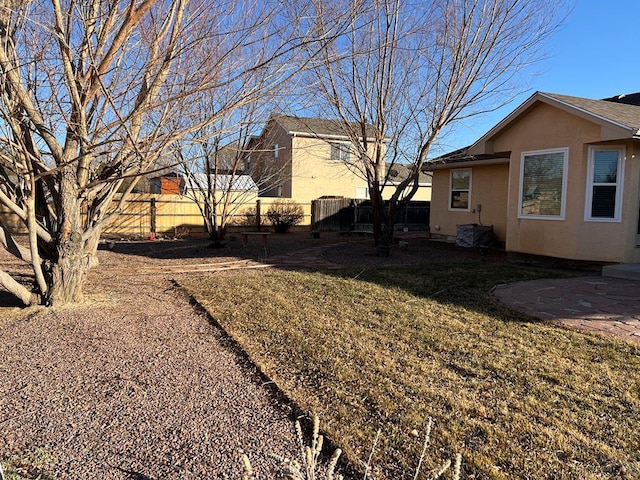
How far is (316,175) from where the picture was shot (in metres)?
26.2

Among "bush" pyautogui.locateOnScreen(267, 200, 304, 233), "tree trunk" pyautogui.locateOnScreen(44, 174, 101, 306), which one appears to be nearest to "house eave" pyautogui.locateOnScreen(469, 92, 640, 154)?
"tree trunk" pyautogui.locateOnScreen(44, 174, 101, 306)

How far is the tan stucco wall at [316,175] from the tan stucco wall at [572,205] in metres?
15.6

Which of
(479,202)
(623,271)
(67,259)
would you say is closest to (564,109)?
(623,271)

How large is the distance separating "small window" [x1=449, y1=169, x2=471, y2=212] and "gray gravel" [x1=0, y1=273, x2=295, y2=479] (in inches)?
443

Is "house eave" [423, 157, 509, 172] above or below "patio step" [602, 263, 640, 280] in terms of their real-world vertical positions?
above

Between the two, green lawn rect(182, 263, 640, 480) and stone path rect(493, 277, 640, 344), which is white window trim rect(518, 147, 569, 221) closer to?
stone path rect(493, 277, 640, 344)

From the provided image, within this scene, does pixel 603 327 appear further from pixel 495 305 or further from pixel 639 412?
pixel 639 412

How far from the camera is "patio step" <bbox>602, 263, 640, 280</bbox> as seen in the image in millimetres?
7758

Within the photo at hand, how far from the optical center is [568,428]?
9.36 ft

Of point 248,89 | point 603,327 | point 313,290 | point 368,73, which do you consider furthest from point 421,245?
point 248,89

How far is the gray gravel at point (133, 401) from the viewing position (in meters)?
2.52

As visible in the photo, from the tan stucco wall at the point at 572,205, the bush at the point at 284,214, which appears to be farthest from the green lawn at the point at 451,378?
the bush at the point at 284,214

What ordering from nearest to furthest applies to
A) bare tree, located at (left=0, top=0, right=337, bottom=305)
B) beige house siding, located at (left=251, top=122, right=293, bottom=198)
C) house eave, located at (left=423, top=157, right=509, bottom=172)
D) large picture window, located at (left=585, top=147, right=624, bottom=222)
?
bare tree, located at (left=0, top=0, right=337, bottom=305)
large picture window, located at (left=585, top=147, right=624, bottom=222)
house eave, located at (left=423, top=157, right=509, bottom=172)
beige house siding, located at (left=251, top=122, right=293, bottom=198)

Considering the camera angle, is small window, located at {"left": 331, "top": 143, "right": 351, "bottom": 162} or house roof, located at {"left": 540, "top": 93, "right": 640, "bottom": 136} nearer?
house roof, located at {"left": 540, "top": 93, "right": 640, "bottom": 136}
